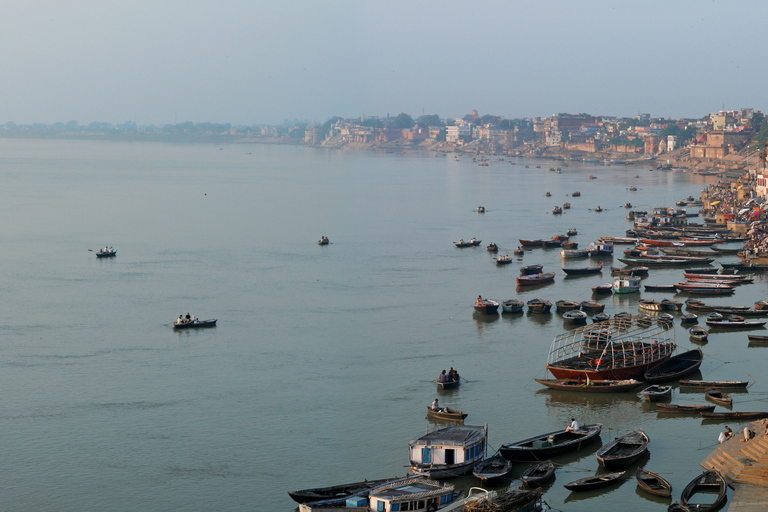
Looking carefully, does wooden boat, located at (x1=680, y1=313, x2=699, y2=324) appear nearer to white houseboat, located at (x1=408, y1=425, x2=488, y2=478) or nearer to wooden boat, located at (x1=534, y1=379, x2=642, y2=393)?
wooden boat, located at (x1=534, y1=379, x2=642, y2=393)

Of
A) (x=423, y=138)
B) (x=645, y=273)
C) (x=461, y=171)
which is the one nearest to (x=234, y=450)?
(x=645, y=273)

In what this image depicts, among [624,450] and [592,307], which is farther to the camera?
[592,307]

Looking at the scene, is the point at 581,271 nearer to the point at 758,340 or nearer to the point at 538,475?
the point at 758,340

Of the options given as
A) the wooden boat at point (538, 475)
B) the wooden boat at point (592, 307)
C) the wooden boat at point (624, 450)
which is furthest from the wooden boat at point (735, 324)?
the wooden boat at point (538, 475)

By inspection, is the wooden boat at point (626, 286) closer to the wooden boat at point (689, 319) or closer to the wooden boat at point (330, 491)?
the wooden boat at point (689, 319)

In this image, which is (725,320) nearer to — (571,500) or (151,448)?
(571,500)

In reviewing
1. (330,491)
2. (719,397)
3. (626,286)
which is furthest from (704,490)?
(626,286)

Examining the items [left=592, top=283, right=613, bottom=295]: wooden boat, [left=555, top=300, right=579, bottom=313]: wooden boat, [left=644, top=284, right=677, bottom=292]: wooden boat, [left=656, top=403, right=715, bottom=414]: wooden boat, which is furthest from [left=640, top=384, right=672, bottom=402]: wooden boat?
[left=644, top=284, right=677, bottom=292]: wooden boat

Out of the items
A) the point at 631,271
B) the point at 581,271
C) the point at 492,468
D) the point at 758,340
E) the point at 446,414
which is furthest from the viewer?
the point at 581,271
